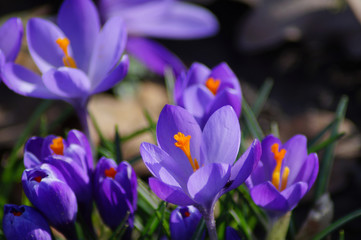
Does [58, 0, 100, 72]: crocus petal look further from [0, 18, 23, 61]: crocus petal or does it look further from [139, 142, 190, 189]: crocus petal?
[139, 142, 190, 189]: crocus petal

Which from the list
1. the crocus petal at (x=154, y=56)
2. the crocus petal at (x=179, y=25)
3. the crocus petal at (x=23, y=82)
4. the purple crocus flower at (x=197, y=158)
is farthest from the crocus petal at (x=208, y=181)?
the crocus petal at (x=179, y=25)

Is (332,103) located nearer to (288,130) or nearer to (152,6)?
(288,130)

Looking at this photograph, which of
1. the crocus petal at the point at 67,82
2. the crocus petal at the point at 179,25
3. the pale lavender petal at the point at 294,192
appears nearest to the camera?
the pale lavender petal at the point at 294,192

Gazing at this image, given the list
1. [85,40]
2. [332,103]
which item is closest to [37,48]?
[85,40]

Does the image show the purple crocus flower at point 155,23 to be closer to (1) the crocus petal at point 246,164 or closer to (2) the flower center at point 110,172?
(2) the flower center at point 110,172

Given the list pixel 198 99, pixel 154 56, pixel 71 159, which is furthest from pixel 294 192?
pixel 154 56

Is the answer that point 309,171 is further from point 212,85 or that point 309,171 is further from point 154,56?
point 154,56
